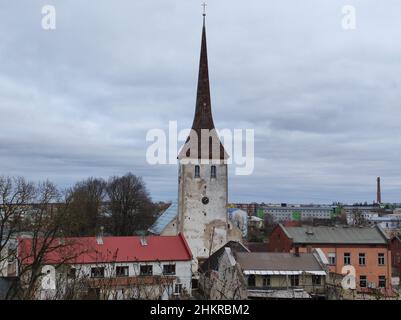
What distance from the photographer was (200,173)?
112ft

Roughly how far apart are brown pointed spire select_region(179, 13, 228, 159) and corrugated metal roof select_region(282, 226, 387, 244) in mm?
7547

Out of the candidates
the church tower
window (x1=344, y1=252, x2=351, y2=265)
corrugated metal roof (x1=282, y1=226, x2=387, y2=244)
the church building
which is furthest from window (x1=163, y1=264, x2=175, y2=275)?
window (x1=344, y1=252, x2=351, y2=265)

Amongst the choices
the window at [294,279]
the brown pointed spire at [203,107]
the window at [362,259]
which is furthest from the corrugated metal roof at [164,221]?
the window at [294,279]

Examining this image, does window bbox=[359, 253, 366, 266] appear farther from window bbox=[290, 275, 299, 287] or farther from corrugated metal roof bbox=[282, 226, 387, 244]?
window bbox=[290, 275, 299, 287]

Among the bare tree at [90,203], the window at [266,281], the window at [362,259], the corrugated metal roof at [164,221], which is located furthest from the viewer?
the bare tree at [90,203]

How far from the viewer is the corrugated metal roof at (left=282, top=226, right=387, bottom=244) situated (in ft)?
105

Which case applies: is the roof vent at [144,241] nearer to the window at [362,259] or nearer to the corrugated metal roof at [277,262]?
the corrugated metal roof at [277,262]

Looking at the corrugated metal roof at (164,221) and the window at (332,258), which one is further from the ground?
the corrugated metal roof at (164,221)

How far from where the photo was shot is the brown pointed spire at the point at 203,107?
1396 inches

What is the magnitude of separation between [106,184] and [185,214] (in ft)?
92.4

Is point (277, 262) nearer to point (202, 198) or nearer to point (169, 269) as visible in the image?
point (169, 269)

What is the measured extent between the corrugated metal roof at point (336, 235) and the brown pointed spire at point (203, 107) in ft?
24.8
